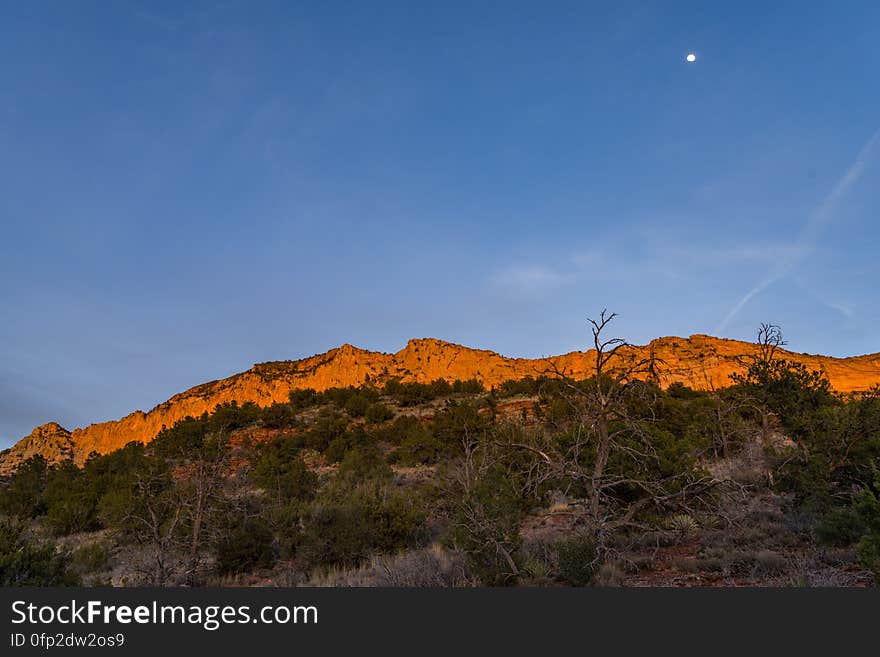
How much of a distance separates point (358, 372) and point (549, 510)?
5292cm

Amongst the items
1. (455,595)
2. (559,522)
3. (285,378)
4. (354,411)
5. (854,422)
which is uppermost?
(285,378)

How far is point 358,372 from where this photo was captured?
224 feet

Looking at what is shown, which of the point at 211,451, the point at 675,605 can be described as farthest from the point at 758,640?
the point at 211,451

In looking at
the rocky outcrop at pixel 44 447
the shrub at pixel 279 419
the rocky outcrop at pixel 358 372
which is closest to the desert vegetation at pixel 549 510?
the shrub at pixel 279 419

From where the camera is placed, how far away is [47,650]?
448 centimetres

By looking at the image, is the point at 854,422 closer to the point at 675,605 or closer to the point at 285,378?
the point at 675,605

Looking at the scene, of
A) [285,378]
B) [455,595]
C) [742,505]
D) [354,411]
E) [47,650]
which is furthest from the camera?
[285,378]

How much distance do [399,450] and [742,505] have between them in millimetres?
20306

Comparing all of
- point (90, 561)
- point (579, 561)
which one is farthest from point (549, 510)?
point (90, 561)

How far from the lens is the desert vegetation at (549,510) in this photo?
8.62 metres

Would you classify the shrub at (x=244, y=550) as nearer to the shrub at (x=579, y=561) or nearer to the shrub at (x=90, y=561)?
the shrub at (x=90, y=561)

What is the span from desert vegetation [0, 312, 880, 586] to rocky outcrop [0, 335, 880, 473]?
34129 millimetres

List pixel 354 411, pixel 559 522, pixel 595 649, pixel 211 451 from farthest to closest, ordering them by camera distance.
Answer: pixel 354 411
pixel 211 451
pixel 559 522
pixel 595 649

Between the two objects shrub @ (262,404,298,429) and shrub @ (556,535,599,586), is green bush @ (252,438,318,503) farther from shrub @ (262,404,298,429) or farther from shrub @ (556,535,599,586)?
shrub @ (556,535,599,586)
